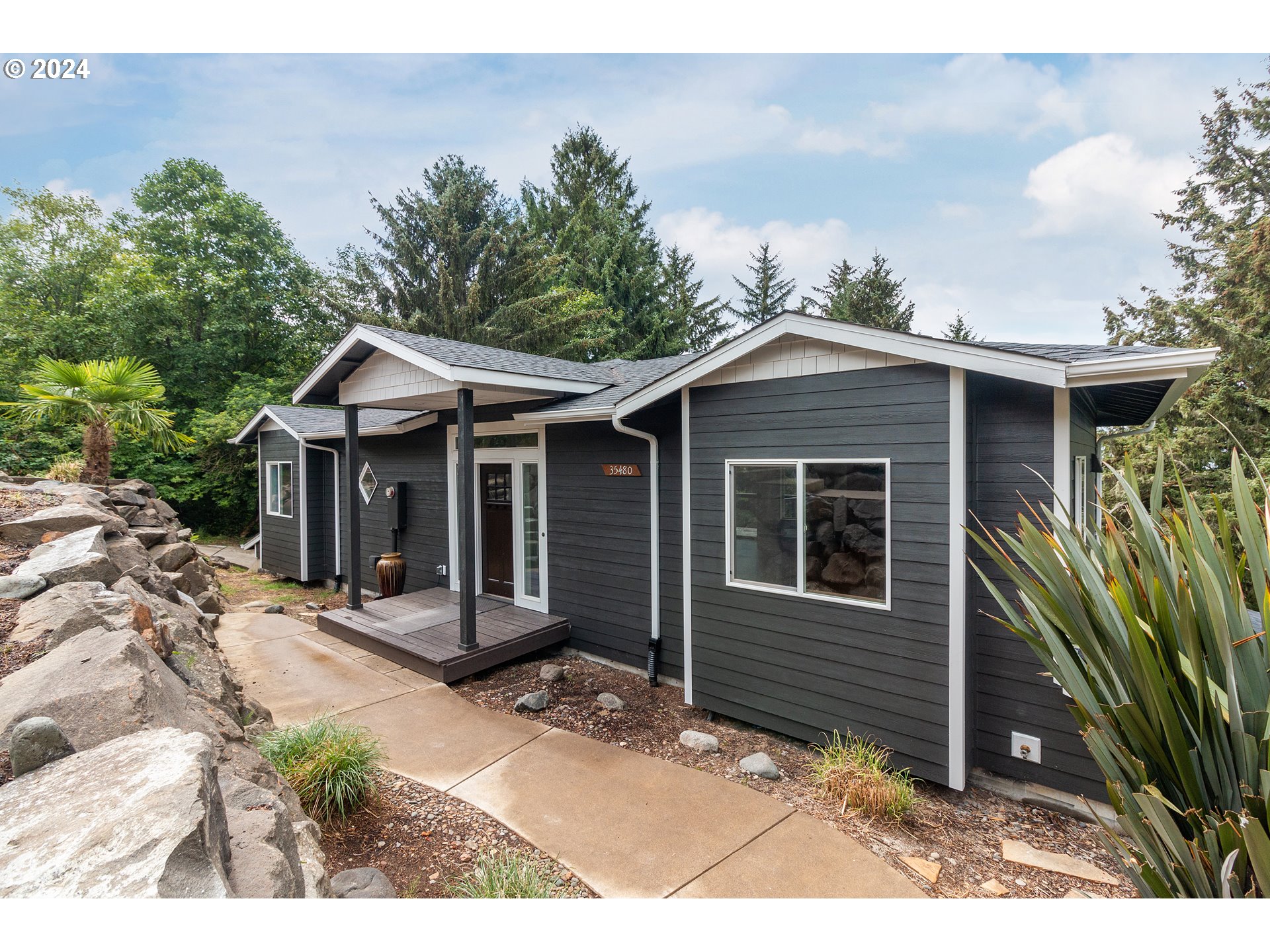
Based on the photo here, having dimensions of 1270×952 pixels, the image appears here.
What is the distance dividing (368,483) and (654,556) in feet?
18.0

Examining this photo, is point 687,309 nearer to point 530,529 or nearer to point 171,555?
point 530,529

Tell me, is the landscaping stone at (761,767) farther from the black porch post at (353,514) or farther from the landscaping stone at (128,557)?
the black porch post at (353,514)

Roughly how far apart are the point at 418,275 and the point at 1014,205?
47.3 feet

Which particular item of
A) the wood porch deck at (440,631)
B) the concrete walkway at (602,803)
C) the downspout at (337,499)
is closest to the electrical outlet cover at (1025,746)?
the concrete walkway at (602,803)

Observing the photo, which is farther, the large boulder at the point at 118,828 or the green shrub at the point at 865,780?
the green shrub at the point at 865,780

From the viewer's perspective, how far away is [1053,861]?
277cm

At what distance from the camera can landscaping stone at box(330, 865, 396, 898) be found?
7.07 feet

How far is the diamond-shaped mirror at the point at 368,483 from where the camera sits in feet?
27.5

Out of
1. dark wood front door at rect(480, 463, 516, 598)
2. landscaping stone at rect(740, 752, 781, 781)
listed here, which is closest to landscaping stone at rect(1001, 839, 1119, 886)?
landscaping stone at rect(740, 752, 781, 781)

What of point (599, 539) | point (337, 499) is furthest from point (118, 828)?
point (337, 499)

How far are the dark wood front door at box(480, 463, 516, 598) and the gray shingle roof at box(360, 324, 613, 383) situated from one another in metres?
1.30

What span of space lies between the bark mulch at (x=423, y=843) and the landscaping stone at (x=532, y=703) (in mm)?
1315
